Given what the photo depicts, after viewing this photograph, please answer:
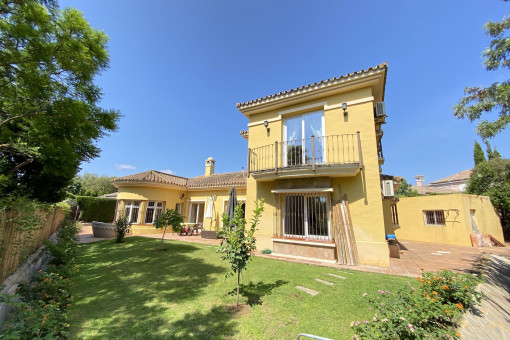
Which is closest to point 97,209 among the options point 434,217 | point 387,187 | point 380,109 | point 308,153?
point 308,153

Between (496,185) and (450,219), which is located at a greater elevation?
(496,185)

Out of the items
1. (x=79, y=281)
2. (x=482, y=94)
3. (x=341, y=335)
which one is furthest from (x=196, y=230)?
(x=482, y=94)

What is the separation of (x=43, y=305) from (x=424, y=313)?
23.7ft

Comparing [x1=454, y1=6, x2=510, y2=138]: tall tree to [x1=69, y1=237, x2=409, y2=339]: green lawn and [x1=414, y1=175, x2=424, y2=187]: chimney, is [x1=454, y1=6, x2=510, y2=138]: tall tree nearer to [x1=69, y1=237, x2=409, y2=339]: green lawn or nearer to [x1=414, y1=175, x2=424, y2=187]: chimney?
[x1=69, y1=237, x2=409, y2=339]: green lawn

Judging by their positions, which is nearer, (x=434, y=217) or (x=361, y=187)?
(x=361, y=187)

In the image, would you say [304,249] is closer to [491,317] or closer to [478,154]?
[491,317]

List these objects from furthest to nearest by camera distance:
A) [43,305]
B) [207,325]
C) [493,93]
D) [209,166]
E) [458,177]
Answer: [458,177] < [209,166] < [493,93] < [43,305] < [207,325]

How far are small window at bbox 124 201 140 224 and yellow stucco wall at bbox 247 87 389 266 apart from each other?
1303cm

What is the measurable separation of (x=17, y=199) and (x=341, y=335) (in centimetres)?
774

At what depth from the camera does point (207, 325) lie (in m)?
3.70

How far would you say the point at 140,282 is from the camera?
5.93 meters

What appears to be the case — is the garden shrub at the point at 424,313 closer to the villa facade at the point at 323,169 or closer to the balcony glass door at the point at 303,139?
the villa facade at the point at 323,169

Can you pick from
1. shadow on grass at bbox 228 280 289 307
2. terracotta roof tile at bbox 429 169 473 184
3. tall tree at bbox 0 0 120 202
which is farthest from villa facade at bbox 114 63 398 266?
terracotta roof tile at bbox 429 169 473 184

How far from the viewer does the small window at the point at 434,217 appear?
16.2 metres
